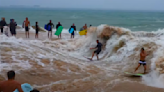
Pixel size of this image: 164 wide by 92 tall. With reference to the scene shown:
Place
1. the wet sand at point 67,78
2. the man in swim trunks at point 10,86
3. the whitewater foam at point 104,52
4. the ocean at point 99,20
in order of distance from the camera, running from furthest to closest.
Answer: the ocean at point 99,20, the whitewater foam at point 104,52, the wet sand at point 67,78, the man in swim trunks at point 10,86

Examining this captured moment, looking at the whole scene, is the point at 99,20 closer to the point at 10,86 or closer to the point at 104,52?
the point at 104,52

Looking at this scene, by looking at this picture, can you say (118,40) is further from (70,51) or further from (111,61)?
(70,51)

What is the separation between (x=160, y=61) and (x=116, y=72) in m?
1.70

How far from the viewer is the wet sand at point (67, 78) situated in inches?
250

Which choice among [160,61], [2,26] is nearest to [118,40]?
[160,61]

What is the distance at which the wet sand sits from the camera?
6.36m

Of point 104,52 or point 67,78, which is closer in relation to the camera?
point 67,78

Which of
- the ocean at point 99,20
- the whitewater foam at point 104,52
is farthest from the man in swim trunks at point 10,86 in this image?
the ocean at point 99,20

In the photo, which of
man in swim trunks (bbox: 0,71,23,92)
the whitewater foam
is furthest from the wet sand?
man in swim trunks (bbox: 0,71,23,92)

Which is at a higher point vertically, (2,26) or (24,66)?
(2,26)

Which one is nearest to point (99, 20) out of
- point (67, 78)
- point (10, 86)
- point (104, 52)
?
Answer: point (104, 52)

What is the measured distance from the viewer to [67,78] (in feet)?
23.5

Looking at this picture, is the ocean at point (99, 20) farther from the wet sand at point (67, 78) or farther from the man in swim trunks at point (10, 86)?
the man in swim trunks at point (10, 86)

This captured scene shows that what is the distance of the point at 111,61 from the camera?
9.92 meters
